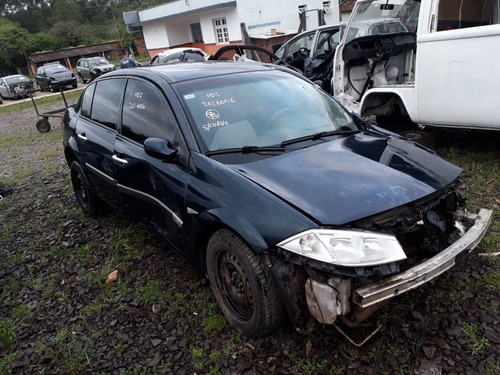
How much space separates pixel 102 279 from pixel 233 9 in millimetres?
22622

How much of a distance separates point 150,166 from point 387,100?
4.02 meters

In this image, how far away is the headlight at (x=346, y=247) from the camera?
6.98ft

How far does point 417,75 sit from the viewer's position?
4887mm

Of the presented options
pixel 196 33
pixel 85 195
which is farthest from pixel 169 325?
pixel 196 33

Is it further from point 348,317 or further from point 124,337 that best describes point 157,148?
point 348,317

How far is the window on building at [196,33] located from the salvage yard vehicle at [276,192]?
28215 mm

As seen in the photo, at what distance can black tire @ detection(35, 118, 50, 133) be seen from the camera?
11.9 meters

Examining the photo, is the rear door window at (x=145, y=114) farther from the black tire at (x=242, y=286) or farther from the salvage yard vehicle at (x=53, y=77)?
the salvage yard vehicle at (x=53, y=77)

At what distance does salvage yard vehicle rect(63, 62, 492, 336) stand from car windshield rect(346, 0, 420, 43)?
2.79 m

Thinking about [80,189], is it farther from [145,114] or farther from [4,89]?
[4,89]

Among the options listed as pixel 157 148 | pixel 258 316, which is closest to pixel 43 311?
pixel 157 148

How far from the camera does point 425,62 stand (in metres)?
4.75

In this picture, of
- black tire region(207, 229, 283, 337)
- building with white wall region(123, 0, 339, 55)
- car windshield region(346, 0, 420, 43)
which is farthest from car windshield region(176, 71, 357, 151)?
building with white wall region(123, 0, 339, 55)

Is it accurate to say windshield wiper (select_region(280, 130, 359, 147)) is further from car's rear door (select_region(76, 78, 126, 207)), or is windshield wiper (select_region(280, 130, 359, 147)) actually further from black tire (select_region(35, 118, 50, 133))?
black tire (select_region(35, 118, 50, 133))
